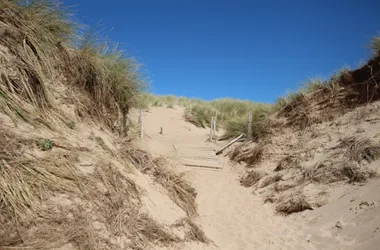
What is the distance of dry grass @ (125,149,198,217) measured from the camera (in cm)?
461

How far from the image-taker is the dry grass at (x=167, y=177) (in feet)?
15.1

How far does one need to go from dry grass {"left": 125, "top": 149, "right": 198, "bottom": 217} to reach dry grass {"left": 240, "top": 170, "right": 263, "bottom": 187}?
10.5 feet

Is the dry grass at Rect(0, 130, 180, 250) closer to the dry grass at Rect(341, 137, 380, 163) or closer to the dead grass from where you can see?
the dead grass

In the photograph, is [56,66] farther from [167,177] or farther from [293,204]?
[293,204]

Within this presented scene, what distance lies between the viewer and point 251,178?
8.07 metres

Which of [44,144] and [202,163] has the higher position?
[44,144]

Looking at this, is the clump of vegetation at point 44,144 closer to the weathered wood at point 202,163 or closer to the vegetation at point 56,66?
the vegetation at point 56,66

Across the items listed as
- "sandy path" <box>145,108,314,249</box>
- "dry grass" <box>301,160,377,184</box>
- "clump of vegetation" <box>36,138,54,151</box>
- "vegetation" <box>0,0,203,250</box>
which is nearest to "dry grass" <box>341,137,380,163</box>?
"dry grass" <box>301,160,377,184</box>

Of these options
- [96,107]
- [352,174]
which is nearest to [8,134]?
[96,107]

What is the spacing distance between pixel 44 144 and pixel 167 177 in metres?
2.12

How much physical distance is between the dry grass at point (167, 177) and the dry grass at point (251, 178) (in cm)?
320

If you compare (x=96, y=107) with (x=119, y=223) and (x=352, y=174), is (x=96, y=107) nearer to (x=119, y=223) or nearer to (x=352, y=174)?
(x=119, y=223)

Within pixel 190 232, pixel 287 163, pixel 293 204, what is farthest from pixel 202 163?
pixel 190 232

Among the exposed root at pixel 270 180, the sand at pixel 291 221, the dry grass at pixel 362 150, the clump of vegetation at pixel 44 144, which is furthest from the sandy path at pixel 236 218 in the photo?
the clump of vegetation at pixel 44 144
